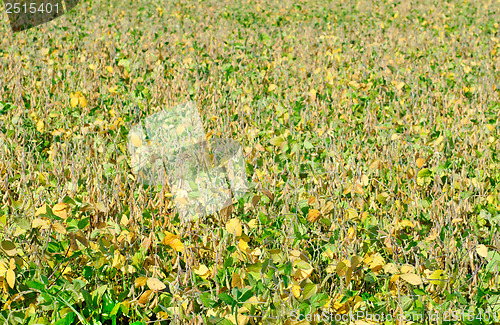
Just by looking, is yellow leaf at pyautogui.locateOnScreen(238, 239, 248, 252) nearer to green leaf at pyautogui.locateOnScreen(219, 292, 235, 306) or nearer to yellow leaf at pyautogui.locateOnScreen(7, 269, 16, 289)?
green leaf at pyautogui.locateOnScreen(219, 292, 235, 306)

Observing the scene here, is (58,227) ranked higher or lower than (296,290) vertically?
higher

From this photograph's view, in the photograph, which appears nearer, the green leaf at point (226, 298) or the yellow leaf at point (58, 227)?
the green leaf at point (226, 298)

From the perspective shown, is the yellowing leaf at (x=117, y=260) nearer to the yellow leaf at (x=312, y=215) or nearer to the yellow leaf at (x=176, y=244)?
the yellow leaf at (x=176, y=244)

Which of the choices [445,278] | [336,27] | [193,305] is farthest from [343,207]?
[336,27]

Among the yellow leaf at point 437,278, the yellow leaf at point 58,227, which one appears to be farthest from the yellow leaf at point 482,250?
the yellow leaf at point 58,227

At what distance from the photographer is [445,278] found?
144 cm

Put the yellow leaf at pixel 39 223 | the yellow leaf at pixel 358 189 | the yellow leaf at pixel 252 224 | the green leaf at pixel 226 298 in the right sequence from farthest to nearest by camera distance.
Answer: the yellow leaf at pixel 358 189
the yellow leaf at pixel 252 224
the yellow leaf at pixel 39 223
the green leaf at pixel 226 298

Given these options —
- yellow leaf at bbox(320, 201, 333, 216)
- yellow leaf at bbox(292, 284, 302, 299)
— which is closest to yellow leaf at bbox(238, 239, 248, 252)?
yellow leaf at bbox(292, 284, 302, 299)

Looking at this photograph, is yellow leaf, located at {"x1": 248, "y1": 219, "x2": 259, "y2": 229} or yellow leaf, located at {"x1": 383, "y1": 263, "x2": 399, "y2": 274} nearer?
yellow leaf, located at {"x1": 383, "y1": 263, "x2": 399, "y2": 274}

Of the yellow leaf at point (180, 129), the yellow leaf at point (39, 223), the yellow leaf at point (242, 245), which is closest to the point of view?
the yellow leaf at point (39, 223)

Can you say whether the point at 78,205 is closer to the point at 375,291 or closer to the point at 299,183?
the point at 299,183

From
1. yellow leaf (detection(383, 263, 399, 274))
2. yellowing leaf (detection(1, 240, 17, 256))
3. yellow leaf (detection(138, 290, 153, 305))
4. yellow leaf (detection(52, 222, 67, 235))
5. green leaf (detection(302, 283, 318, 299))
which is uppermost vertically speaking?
yellow leaf (detection(52, 222, 67, 235))

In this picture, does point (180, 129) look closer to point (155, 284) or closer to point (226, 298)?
point (155, 284)

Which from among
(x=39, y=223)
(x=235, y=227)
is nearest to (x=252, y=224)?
(x=235, y=227)
